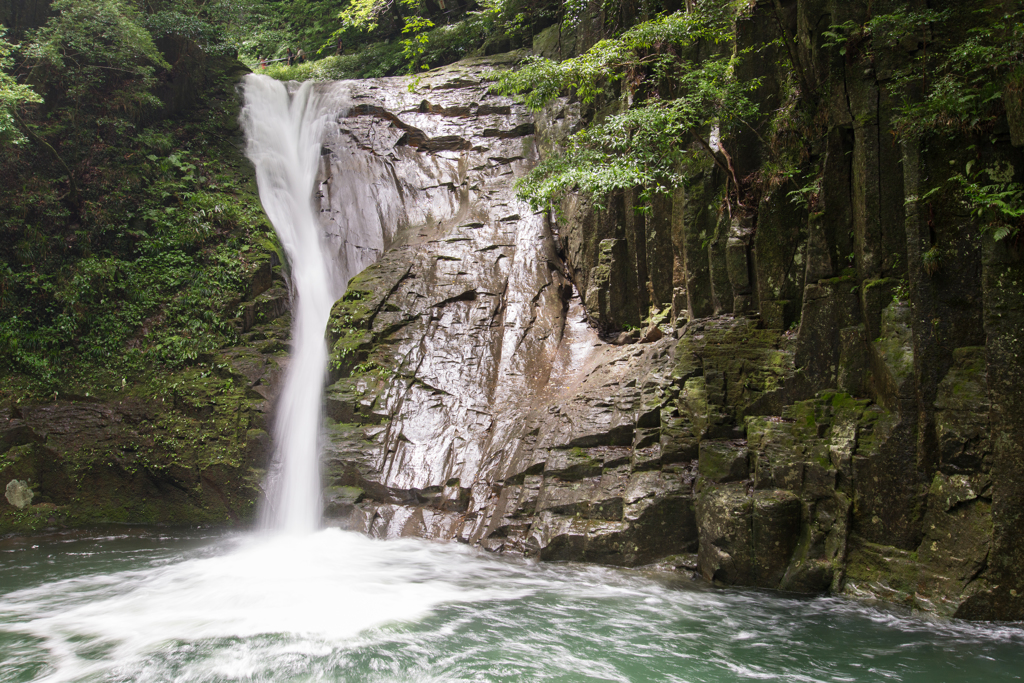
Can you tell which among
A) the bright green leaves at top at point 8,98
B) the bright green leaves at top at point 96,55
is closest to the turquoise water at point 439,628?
the bright green leaves at top at point 8,98

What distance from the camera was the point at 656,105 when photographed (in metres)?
9.05

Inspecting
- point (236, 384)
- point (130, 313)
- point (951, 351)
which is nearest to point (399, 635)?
point (951, 351)

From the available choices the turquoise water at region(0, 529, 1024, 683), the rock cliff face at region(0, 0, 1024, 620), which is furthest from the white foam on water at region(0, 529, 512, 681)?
the rock cliff face at region(0, 0, 1024, 620)

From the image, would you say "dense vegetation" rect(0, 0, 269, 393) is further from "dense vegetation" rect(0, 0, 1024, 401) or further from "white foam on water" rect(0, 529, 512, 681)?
"white foam on water" rect(0, 529, 512, 681)

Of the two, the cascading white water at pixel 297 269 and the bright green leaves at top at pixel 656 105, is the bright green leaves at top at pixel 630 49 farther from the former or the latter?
the cascading white water at pixel 297 269

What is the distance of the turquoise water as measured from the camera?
5.79 meters

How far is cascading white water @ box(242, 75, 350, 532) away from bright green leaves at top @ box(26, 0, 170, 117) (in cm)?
281

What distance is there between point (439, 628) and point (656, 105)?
24.5 feet

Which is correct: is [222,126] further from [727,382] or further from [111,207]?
[727,382]

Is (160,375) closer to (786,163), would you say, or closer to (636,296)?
(636,296)

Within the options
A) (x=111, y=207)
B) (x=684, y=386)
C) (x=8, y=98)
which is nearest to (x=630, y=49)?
(x=684, y=386)

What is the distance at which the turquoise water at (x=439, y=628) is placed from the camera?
228 inches

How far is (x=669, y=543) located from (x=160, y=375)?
398 inches

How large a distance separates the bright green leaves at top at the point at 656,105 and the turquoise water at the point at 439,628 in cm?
560
